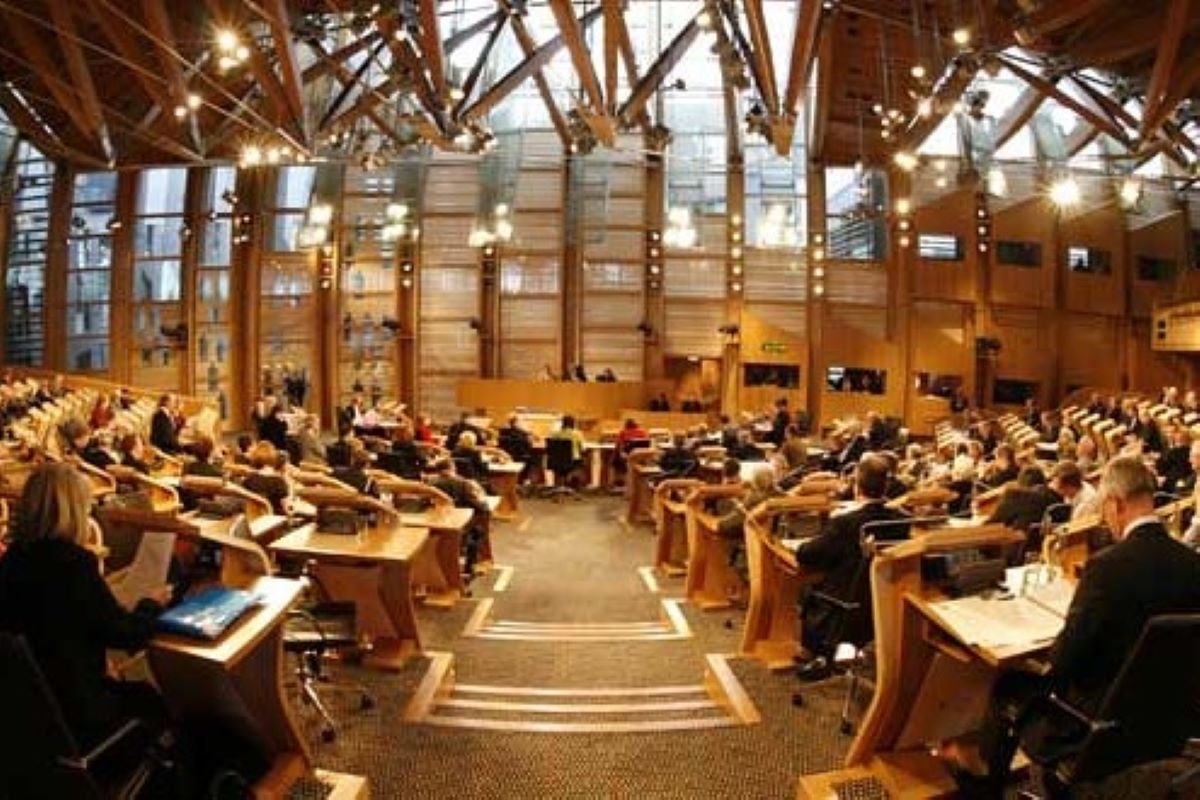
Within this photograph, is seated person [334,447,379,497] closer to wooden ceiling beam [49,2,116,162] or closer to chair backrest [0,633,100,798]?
chair backrest [0,633,100,798]

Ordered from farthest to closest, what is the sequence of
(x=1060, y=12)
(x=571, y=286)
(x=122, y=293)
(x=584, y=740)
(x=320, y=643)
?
(x=122, y=293) < (x=571, y=286) < (x=1060, y=12) < (x=584, y=740) < (x=320, y=643)

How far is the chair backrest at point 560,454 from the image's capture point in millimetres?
14211

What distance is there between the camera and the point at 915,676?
3.76 m

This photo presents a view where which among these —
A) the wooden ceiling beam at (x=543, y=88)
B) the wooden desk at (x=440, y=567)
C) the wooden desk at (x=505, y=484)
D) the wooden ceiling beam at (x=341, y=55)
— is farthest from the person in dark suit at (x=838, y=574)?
the wooden ceiling beam at (x=341, y=55)

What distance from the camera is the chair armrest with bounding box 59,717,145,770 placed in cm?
240

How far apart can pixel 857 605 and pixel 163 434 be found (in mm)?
9730

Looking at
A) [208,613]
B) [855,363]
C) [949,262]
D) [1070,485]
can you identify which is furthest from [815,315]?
[208,613]

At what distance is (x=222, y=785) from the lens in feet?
10.1

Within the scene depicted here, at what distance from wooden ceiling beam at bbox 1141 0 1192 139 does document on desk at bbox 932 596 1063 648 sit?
1127 centimetres

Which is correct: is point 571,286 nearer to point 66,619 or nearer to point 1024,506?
point 1024,506

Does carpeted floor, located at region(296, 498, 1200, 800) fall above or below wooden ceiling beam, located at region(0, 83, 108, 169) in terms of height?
below

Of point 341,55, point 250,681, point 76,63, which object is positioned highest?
point 341,55

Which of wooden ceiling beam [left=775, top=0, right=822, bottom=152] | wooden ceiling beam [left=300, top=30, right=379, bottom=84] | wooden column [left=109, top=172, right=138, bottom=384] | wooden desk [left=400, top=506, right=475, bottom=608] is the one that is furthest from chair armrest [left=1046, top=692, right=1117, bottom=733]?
wooden column [left=109, top=172, right=138, bottom=384]

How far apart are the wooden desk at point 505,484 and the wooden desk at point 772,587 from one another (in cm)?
625
